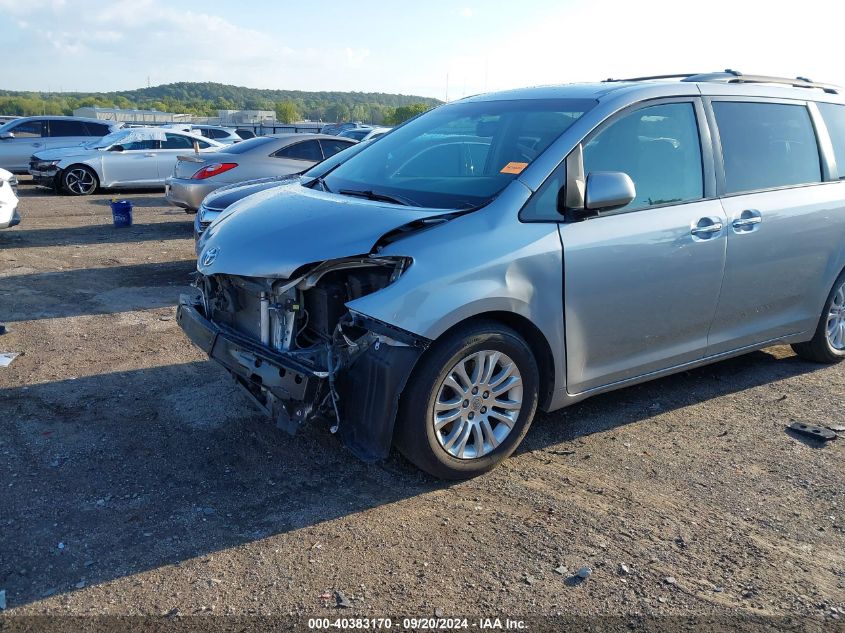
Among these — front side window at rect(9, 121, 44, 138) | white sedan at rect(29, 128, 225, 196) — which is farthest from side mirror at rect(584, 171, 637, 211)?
front side window at rect(9, 121, 44, 138)

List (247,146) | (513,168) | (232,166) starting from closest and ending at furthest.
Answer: (513,168), (232,166), (247,146)

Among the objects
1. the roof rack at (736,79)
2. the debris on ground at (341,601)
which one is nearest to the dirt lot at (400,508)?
the debris on ground at (341,601)

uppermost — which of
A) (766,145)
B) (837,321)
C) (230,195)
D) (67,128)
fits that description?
(766,145)

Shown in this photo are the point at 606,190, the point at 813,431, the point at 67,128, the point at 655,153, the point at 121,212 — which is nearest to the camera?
the point at 606,190

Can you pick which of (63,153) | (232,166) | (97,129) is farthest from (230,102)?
(232,166)

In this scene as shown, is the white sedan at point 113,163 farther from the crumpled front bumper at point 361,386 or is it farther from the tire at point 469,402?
the tire at point 469,402

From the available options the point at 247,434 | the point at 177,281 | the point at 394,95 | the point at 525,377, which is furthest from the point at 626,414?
the point at 394,95

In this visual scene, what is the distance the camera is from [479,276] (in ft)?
11.8

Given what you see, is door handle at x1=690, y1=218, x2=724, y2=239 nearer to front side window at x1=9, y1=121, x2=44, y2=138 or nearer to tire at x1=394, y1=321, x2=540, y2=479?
tire at x1=394, y1=321, x2=540, y2=479

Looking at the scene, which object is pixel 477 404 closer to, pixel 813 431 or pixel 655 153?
pixel 655 153

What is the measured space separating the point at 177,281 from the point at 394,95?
14076cm

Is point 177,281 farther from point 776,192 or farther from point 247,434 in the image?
point 776,192

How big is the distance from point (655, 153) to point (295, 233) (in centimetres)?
214

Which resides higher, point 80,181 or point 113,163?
point 113,163
